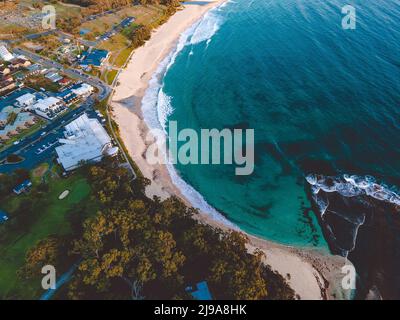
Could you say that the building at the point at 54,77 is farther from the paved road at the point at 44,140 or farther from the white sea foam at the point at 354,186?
the white sea foam at the point at 354,186

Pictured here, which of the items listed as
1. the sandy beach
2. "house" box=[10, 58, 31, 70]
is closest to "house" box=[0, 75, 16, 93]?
"house" box=[10, 58, 31, 70]

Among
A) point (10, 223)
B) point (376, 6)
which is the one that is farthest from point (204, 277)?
point (376, 6)

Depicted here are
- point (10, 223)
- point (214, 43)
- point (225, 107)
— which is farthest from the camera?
point (214, 43)

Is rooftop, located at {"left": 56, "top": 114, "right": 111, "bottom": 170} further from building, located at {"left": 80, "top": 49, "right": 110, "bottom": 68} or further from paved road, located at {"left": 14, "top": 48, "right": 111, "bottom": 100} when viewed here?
building, located at {"left": 80, "top": 49, "right": 110, "bottom": 68}

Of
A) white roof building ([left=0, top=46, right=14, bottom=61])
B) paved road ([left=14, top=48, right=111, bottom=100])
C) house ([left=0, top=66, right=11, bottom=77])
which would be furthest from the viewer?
white roof building ([left=0, top=46, right=14, bottom=61])

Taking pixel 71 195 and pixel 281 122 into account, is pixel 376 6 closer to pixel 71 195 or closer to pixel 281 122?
pixel 281 122

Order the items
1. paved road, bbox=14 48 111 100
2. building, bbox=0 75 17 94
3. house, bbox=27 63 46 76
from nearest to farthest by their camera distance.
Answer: building, bbox=0 75 17 94 → paved road, bbox=14 48 111 100 → house, bbox=27 63 46 76
